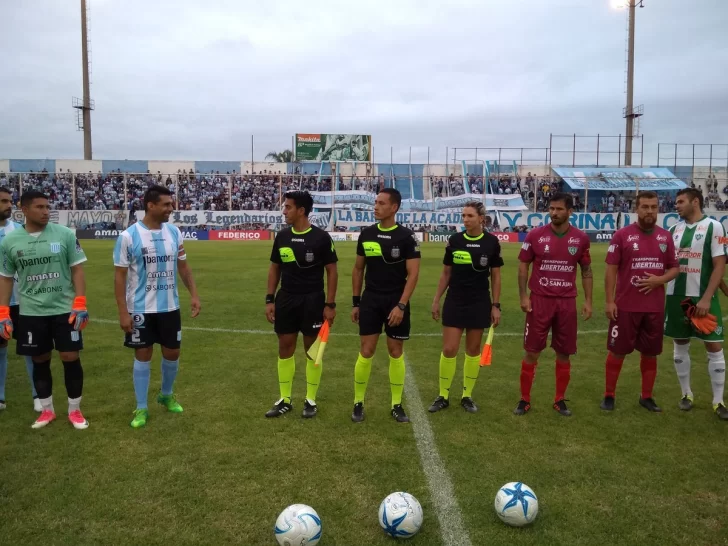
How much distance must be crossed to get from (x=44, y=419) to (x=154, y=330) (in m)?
1.32

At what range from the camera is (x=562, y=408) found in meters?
5.49

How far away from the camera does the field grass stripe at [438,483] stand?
3.36 metres

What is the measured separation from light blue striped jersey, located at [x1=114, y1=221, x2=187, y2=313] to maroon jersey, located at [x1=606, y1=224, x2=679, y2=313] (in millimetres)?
4553

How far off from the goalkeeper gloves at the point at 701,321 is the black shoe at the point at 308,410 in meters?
4.03

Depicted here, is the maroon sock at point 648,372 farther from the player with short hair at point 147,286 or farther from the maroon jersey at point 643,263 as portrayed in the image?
the player with short hair at point 147,286

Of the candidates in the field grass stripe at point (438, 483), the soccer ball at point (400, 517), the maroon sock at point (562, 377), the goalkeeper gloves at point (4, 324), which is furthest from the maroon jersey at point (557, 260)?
the goalkeeper gloves at point (4, 324)

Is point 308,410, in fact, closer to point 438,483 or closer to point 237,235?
point 438,483

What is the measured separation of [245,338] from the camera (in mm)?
8641

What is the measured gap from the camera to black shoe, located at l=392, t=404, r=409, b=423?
5191mm

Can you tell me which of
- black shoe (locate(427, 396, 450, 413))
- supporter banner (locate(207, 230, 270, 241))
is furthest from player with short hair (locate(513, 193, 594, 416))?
supporter banner (locate(207, 230, 270, 241))

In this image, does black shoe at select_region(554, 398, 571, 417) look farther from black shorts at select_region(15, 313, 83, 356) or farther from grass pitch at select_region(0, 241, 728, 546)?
black shorts at select_region(15, 313, 83, 356)

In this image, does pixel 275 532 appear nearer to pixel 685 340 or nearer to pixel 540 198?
pixel 685 340

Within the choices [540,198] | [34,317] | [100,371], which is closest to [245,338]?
[100,371]

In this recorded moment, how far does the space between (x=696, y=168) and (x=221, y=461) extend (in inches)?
2226
